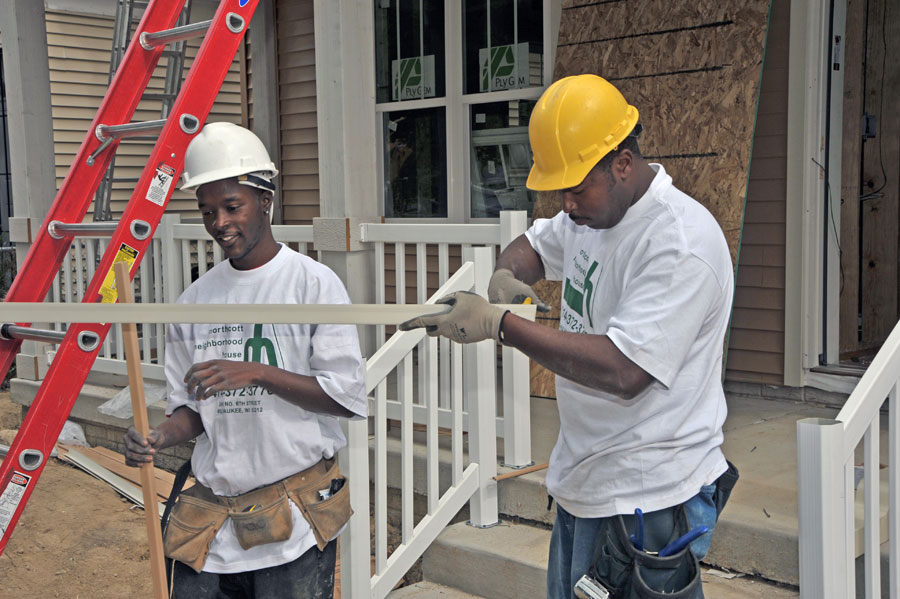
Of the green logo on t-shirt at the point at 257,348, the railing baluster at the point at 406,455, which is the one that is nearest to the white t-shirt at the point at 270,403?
the green logo on t-shirt at the point at 257,348

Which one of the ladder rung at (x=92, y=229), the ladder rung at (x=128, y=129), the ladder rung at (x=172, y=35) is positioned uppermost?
the ladder rung at (x=172, y=35)

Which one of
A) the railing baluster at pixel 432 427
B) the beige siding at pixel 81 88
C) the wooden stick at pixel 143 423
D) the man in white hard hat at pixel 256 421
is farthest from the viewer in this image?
the beige siding at pixel 81 88

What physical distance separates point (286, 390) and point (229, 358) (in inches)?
8.5

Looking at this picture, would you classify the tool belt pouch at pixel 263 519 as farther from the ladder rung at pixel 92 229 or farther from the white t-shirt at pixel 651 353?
the ladder rung at pixel 92 229

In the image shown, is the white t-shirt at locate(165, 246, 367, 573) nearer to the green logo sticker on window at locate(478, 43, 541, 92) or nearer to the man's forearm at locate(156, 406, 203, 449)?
the man's forearm at locate(156, 406, 203, 449)

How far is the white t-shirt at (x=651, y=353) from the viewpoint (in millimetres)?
2127

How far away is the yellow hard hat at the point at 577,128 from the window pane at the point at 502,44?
14.1ft

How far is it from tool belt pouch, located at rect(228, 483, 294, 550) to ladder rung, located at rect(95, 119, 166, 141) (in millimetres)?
1705

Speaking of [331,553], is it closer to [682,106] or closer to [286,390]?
[286,390]

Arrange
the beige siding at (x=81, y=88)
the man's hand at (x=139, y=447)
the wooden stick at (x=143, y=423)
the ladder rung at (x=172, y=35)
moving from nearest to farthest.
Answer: the wooden stick at (x=143, y=423) < the man's hand at (x=139, y=447) < the ladder rung at (x=172, y=35) < the beige siding at (x=81, y=88)

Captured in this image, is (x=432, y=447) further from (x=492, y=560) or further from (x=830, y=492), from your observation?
(x=830, y=492)

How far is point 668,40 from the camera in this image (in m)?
5.46

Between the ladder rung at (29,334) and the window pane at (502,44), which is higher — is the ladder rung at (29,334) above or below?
below

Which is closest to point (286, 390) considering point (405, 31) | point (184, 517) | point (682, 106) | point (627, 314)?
point (184, 517)
